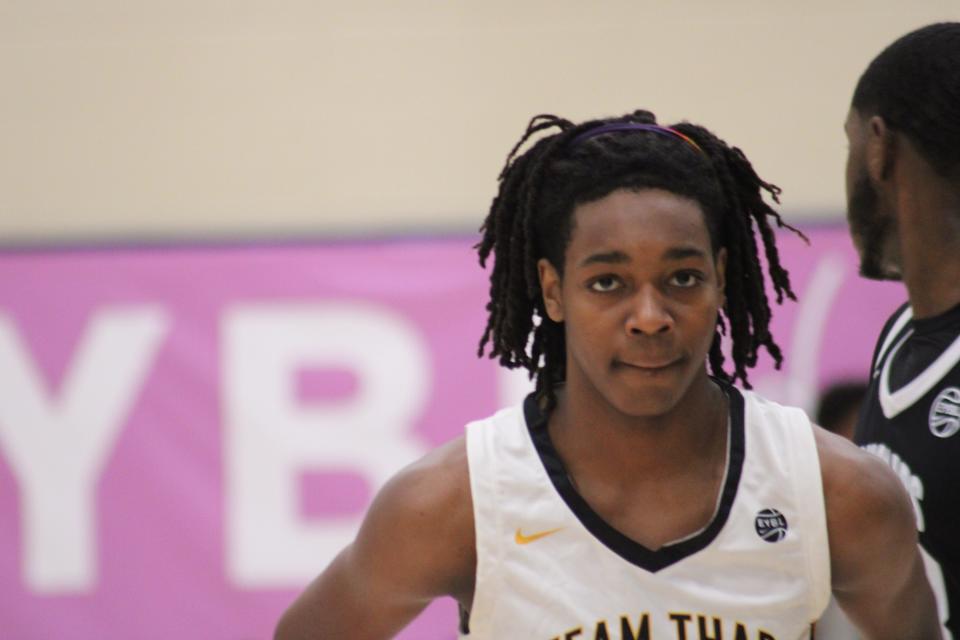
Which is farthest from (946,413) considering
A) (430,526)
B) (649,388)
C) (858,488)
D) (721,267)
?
(430,526)

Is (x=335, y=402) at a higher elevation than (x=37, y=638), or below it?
higher

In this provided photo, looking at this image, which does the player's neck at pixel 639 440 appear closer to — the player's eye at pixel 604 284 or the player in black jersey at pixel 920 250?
the player's eye at pixel 604 284

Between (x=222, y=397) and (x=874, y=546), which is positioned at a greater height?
(x=874, y=546)

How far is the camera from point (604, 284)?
1881mm

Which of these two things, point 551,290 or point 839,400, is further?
point 839,400

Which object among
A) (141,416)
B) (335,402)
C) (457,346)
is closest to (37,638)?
(141,416)

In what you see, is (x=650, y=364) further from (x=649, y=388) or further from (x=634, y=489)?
(x=634, y=489)

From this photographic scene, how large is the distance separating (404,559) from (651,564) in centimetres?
34

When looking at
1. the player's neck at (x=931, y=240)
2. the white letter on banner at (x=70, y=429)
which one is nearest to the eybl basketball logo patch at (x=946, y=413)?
the player's neck at (x=931, y=240)

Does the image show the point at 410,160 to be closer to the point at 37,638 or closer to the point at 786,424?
the point at 37,638

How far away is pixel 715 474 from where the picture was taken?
196 centimetres

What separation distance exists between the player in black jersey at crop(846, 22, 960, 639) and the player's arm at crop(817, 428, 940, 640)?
0.25m

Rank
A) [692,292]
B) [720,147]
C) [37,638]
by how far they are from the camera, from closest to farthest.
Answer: [692,292] < [720,147] < [37,638]

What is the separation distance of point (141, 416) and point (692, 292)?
2793mm
